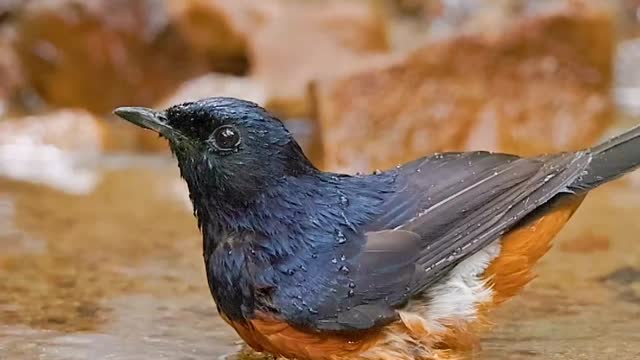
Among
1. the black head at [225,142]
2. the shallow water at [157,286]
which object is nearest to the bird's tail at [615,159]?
the shallow water at [157,286]

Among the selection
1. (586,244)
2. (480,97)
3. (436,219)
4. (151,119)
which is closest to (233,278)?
(151,119)

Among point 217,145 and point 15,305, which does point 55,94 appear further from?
point 217,145

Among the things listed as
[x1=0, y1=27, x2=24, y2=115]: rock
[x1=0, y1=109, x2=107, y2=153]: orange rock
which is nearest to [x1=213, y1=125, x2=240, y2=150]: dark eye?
[x1=0, y1=109, x2=107, y2=153]: orange rock

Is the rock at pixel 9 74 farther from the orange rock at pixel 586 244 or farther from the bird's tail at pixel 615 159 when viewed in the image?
the bird's tail at pixel 615 159

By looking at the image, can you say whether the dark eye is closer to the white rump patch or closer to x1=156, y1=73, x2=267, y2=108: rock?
the white rump patch

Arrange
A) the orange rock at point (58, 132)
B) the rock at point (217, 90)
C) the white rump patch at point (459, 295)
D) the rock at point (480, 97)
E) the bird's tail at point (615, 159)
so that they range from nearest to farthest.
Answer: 1. the white rump patch at point (459, 295)
2. the bird's tail at point (615, 159)
3. the rock at point (480, 97)
4. the orange rock at point (58, 132)
5. the rock at point (217, 90)

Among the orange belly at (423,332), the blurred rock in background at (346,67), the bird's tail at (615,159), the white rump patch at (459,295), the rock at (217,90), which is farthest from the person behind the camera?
the rock at (217,90)
